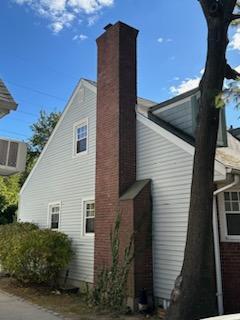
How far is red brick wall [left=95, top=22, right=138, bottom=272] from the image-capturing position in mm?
10352

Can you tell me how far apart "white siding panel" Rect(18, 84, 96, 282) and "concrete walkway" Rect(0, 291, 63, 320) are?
261 cm

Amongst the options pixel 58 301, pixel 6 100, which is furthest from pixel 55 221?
pixel 6 100

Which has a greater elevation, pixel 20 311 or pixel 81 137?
pixel 81 137

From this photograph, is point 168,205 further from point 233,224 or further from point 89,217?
point 89,217

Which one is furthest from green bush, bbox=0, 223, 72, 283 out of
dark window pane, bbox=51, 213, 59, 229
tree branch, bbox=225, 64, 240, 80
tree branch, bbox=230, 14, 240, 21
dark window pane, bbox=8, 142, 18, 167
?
tree branch, bbox=230, 14, 240, 21

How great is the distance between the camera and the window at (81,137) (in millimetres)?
12841

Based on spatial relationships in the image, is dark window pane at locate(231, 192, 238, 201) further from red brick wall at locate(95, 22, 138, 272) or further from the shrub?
red brick wall at locate(95, 22, 138, 272)

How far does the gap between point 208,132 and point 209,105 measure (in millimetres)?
525

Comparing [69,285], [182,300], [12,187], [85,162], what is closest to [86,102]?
[85,162]

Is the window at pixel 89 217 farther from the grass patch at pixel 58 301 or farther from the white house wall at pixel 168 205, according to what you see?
the white house wall at pixel 168 205

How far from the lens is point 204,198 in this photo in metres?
6.43

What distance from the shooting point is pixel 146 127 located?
10633 mm

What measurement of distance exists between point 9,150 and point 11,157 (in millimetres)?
164

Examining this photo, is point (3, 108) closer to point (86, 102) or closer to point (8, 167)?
point (8, 167)
